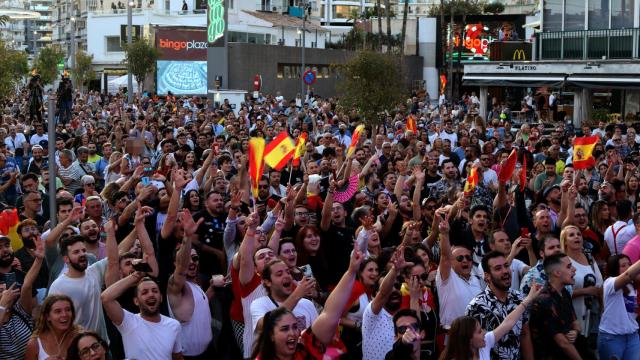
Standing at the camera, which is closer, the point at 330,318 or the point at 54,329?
the point at 330,318

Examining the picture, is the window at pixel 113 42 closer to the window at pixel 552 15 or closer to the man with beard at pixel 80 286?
the window at pixel 552 15

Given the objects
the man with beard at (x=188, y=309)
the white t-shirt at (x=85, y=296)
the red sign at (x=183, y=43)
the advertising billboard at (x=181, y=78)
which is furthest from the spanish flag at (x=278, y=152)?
the red sign at (x=183, y=43)

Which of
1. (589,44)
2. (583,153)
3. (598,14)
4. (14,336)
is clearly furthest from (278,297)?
(598,14)

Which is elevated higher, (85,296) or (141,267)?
(141,267)

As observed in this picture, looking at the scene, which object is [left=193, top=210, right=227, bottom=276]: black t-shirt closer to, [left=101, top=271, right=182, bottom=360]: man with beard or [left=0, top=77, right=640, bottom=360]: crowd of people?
[left=0, top=77, right=640, bottom=360]: crowd of people

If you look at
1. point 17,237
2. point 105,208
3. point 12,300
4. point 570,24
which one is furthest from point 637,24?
point 12,300

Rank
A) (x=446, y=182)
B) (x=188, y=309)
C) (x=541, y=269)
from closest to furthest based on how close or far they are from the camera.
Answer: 1. (x=188, y=309)
2. (x=541, y=269)
3. (x=446, y=182)

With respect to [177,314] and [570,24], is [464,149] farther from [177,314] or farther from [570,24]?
[570,24]

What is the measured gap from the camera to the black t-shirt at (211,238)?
A: 9164mm

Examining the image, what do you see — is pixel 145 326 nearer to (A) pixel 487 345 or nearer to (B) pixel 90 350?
(B) pixel 90 350

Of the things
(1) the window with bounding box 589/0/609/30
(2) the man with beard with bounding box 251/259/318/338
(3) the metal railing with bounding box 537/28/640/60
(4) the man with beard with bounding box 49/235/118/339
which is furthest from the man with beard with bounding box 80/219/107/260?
(1) the window with bounding box 589/0/609/30

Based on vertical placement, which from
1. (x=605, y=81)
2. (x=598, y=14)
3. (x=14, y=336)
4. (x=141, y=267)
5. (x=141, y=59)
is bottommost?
(x=14, y=336)

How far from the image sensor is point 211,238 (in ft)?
30.9

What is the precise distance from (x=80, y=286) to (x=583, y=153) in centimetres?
765
